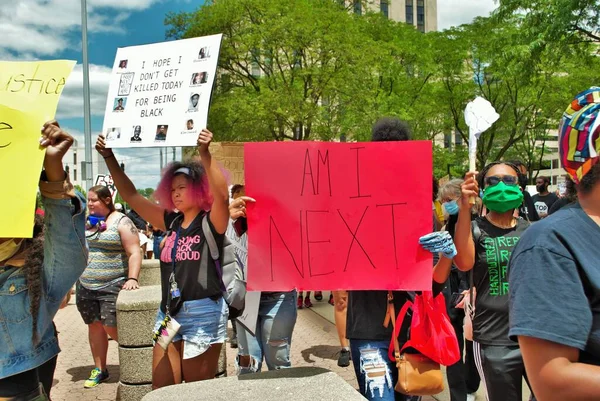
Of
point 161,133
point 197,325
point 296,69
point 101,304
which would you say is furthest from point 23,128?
point 296,69

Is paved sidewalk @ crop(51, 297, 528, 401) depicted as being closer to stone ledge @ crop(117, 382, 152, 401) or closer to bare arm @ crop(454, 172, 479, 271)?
stone ledge @ crop(117, 382, 152, 401)

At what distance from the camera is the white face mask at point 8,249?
211cm

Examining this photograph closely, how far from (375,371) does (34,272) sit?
1763 mm

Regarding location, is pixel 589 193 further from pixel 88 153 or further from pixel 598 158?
pixel 88 153

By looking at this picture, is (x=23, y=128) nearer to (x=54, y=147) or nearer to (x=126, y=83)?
(x=54, y=147)

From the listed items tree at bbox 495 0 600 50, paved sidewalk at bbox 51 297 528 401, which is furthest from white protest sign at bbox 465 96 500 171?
tree at bbox 495 0 600 50

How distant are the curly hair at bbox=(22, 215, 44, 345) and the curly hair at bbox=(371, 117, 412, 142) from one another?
6.17 ft

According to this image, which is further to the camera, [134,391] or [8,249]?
[134,391]

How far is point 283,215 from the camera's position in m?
2.86

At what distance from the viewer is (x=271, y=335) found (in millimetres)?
3838

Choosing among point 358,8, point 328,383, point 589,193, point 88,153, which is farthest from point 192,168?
point 358,8

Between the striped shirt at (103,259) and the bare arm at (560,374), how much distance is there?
4.51 meters

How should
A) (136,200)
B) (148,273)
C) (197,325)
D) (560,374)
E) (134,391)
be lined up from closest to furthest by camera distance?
(560,374) → (197,325) → (136,200) → (134,391) → (148,273)

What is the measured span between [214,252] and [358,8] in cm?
2572
